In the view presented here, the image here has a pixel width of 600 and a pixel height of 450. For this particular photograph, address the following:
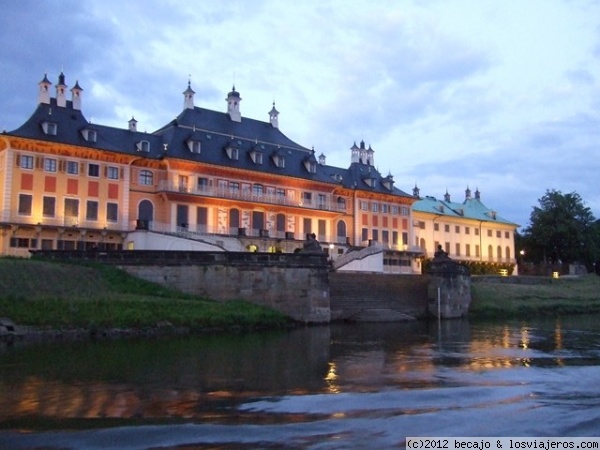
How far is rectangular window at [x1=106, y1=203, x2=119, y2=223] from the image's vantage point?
2061 inches

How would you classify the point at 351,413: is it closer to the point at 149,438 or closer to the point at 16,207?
the point at 149,438

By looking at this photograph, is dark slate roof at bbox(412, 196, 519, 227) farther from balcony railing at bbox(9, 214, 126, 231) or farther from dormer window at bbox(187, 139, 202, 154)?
balcony railing at bbox(9, 214, 126, 231)

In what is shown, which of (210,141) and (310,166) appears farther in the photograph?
(310,166)

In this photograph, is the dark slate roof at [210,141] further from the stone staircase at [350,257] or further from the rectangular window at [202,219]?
the stone staircase at [350,257]

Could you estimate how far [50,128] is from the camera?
50.0 m

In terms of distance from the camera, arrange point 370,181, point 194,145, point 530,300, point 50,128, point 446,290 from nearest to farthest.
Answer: point 446,290 → point 50,128 → point 530,300 → point 194,145 → point 370,181

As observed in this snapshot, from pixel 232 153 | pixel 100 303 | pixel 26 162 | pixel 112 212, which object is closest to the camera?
pixel 100 303

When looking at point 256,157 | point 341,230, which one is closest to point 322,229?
point 341,230

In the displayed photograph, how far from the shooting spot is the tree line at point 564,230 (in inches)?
3211

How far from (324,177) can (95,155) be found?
2402cm

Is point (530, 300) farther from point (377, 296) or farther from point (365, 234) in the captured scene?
point (365, 234)

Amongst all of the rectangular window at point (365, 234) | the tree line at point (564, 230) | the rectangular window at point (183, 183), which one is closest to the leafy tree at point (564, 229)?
the tree line at point (564, 230)

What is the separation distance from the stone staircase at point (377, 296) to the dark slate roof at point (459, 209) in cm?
3356

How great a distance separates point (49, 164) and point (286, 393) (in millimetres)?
40268
